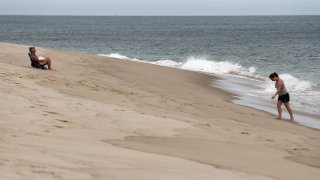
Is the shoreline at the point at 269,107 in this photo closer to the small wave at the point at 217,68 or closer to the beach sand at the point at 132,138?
the beach sand at the point at 132,138

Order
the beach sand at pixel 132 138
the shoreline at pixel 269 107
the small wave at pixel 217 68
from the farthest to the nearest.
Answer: the small wave at pixel 217 68
the shoreline at pixel 269 107
the beach sand at pixel 132 138

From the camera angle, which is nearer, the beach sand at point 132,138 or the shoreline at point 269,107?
the beach sand at point 132,138

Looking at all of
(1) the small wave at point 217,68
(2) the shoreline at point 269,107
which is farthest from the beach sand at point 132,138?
(1) the small wave at point 217,68

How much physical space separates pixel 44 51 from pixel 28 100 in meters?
13.8

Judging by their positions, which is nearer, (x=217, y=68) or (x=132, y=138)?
(x=132, y=138)

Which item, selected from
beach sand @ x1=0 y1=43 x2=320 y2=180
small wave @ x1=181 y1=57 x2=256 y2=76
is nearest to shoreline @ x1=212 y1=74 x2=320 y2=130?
beach sand @ x1=0 y1=43 x2=320 y2=180

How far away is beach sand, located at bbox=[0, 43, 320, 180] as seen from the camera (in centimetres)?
503

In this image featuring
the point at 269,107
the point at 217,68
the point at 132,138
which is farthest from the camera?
the point at 217,68

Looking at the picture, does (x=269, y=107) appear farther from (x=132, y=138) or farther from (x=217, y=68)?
(x=217, y=68)

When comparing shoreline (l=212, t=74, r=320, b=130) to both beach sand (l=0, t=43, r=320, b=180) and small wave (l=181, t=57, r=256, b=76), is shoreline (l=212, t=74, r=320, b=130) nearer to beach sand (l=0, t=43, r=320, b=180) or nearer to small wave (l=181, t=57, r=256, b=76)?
beach sand (l=0, t=43, r=320, b=180)

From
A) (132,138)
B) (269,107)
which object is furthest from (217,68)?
(132,138)

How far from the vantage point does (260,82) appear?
21312mm

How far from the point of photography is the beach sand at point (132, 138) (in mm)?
5027

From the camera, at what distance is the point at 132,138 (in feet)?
21.6
